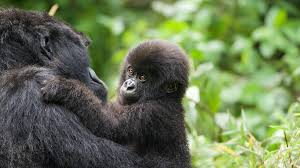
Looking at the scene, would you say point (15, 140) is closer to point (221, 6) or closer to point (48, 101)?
point (48, 101)

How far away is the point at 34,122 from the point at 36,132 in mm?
49

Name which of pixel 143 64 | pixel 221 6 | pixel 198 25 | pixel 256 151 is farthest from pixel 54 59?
pixel 221 6

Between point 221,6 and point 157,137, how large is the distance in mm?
4666

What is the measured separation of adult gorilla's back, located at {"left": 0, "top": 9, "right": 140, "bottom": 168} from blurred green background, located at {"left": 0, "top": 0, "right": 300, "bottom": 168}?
48.7 inches

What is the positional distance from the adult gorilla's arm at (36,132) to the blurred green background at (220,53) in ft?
4.19

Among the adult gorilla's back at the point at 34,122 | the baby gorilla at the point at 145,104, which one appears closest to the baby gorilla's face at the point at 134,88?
the baby gorilla at the point at 145,104

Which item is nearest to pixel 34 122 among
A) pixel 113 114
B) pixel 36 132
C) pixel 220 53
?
pixel 36 132

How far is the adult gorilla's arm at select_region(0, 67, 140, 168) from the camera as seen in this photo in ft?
10.3

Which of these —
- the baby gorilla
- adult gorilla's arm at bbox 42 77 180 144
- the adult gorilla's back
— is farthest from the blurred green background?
the adult gorilla's back

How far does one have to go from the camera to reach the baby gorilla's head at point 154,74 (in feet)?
12.0

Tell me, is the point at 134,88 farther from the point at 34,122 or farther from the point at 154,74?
the point at 34,122

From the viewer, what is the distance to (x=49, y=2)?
7719 mm

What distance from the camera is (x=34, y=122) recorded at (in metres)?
3.14

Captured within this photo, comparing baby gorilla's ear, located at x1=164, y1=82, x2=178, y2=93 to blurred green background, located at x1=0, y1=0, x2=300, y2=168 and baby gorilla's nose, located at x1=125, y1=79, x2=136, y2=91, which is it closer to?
baby gorilla's nose, located at x1=125, y1=79, x2=136, y2=91
